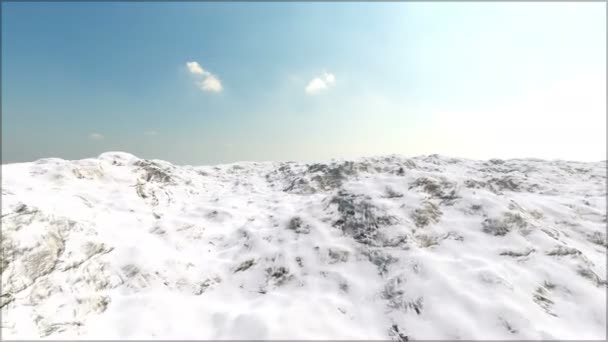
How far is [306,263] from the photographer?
6.90 m

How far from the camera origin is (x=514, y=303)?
496cm

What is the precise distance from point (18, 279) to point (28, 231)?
1.24 meters

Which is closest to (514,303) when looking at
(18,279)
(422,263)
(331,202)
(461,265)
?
(461,265)

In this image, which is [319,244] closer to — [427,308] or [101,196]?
[427,308]

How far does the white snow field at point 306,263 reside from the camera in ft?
15.9

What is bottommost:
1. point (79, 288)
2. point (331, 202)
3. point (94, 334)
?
point (94, 334)

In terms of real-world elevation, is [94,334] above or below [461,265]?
below

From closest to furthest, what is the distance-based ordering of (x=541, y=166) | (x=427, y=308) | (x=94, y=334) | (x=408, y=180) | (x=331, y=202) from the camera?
(x=94, y=334) → (x=427, y=308) → (x=331, y=202) → (x=408, y=180) → (x=541, y=166)

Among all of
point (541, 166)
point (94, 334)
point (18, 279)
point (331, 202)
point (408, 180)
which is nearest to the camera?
point (94, 334)

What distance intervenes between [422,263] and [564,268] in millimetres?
2750

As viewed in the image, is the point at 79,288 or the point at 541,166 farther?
the point at 541,166

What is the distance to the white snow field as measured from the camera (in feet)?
15.9

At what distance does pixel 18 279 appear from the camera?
546cm

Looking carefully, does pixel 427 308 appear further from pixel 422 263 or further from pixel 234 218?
pixel 234 218
